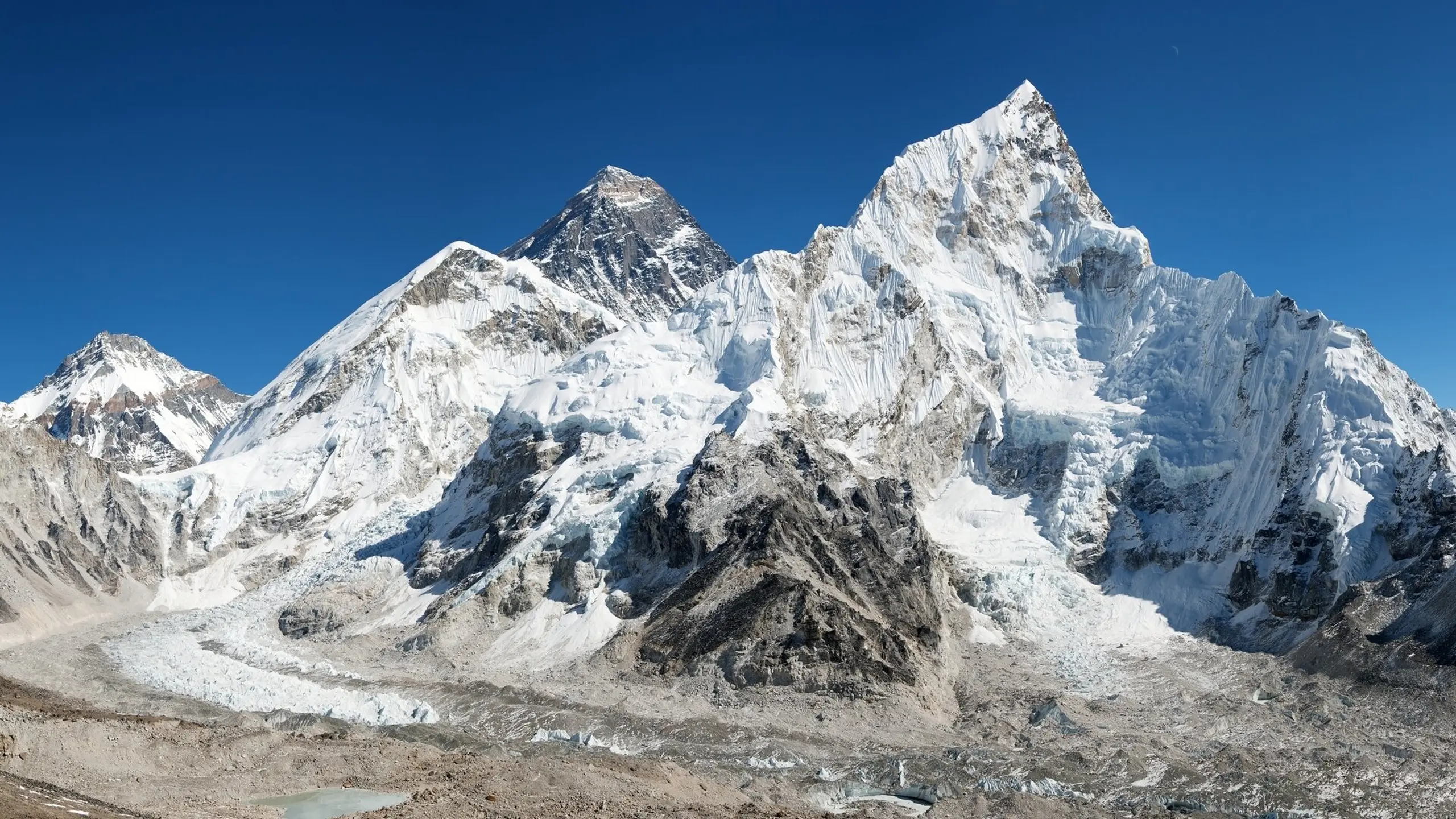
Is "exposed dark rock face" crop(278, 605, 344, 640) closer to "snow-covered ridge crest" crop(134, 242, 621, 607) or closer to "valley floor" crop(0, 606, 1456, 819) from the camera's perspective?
"valley floor" crop(0, 606, 1456, 819)

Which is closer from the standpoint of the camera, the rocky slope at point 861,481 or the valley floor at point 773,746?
the valley floor at point 773,746

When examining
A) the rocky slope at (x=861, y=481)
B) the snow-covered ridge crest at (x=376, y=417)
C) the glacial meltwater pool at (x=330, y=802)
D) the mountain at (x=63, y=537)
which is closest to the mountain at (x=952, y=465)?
the rocky slope at (x=861, y=481)

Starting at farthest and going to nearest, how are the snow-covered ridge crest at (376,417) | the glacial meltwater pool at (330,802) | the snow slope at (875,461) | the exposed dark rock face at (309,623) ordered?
the snow-covered ridge crest at (376,417) → the exposed dark rock face at (309,623) → the snow slope at (875,461) → the glacial meltwater pool at (330,802)

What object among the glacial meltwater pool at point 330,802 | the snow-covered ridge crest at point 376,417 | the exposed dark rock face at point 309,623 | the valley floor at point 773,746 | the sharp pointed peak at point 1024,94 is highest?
the sharp pointed peak at point 1024,94

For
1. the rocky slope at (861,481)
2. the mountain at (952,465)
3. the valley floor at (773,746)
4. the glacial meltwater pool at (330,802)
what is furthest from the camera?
the mountain at (952,465)

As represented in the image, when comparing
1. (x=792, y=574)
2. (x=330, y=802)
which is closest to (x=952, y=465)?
(x=792, y=574)

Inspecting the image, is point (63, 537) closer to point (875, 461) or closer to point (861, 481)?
point (861, 481)

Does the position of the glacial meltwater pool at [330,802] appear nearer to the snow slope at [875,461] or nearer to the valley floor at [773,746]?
the valley floor at [773,746]
